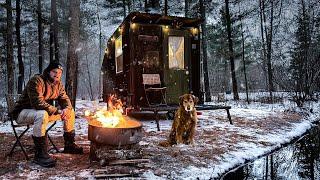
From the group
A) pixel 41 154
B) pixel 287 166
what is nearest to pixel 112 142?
pixel 41 154

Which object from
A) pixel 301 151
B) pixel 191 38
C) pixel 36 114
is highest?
pixel 191 38

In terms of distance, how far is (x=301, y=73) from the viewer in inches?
527

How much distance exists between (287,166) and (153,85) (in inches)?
230

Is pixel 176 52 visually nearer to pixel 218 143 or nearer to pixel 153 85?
pixel 153 85

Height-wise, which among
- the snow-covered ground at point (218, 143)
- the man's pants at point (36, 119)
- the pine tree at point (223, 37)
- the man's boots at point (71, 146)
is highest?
the pine tree at point (223, 37)

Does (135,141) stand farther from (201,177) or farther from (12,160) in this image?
(12,160)

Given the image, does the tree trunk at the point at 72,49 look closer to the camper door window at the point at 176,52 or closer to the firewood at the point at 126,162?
the camper door window at the point at 176,52

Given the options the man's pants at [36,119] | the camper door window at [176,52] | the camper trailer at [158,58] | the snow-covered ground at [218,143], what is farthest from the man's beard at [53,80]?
the camper door window at [176,52]

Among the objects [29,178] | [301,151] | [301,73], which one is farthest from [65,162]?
[301,73]

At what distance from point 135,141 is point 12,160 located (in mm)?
2042

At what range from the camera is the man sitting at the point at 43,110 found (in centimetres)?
455

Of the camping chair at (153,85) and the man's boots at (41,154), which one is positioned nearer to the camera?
the man's boots at (41,154)

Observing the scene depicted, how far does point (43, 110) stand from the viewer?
15.2 feet

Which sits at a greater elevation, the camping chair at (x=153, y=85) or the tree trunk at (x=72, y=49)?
the tree trunk at (x=72, y=49)
